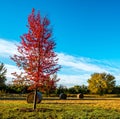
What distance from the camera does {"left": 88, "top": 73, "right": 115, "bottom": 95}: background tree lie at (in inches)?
3462

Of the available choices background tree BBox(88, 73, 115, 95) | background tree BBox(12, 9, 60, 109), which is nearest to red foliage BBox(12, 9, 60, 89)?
background tree BBox(12, 9, 60, 109)

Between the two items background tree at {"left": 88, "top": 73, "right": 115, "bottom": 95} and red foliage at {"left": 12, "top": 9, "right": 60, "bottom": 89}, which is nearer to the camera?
red foliage at {"left": 12, "top": 9, "right": 60, "bottom": 89}

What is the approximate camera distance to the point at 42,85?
76.2ft

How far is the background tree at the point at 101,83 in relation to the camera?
289 ft

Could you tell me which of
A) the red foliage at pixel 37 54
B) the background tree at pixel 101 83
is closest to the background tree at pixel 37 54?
the red foliage at pixel 37 54

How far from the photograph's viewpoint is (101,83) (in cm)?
9025

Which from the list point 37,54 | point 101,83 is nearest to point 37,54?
point 37,54

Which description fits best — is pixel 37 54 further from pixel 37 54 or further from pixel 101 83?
pixel 101 83

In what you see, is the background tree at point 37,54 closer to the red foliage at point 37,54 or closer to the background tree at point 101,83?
the red foliage at point 37,54

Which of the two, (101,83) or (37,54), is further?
(101,83)

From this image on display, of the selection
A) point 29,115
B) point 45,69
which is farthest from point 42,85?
point 29,115

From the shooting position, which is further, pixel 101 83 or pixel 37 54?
pixel 101 83

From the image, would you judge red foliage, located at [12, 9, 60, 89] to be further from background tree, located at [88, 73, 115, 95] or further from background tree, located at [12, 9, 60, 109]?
background tree, located at [88, 73, 115, 95]

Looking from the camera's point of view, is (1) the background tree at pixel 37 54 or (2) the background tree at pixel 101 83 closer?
(1) the background tree at pixel 37 54
